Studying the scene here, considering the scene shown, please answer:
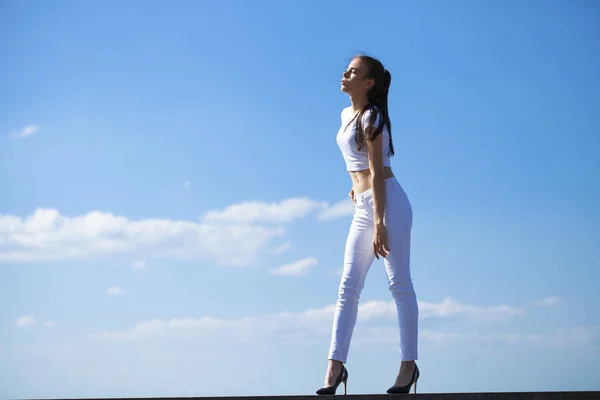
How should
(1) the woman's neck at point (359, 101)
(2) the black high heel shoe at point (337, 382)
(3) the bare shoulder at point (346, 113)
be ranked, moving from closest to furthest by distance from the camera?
(2) the black high heel shoe at point (337, 382), (1) the woman's neck at point (359, 101), (3) the bare shoulder at point (346, 113)

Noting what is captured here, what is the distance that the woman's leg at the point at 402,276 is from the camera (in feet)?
19.6

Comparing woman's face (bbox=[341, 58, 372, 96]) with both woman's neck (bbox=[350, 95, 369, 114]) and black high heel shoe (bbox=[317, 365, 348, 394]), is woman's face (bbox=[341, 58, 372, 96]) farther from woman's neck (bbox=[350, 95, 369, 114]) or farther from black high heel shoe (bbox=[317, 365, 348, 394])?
black high heel shoe (bbox=[317, 365, 348, 394])

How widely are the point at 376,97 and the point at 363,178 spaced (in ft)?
2.22

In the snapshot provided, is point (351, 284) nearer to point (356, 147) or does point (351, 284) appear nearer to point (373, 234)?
point (373, 234)

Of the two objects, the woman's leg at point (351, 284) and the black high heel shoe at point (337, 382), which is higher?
the woman's leg at point (351, 284)

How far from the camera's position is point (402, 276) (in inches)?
236

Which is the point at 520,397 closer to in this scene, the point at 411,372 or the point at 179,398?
the point at 411,372

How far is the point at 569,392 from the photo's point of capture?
532cm

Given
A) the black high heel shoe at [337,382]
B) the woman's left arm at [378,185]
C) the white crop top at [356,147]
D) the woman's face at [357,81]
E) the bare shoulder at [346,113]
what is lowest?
the black high heel shoe at [337,382]

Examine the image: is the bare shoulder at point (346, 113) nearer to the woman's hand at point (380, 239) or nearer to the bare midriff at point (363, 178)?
the bare midriff at point (363, 178)

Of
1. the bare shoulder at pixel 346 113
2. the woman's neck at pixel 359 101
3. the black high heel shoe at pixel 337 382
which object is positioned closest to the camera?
the black high heel shoe at pixel 337 382

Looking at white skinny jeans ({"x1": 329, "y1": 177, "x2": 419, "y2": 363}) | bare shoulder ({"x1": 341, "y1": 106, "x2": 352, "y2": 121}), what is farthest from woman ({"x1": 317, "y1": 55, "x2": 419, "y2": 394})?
bare shoulder ({"x1": 341, "y1": 106, "x2": 352, "y2": 121})

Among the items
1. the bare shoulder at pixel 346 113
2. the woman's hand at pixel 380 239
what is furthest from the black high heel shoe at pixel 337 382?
the bare shoulder at pixel 346 113

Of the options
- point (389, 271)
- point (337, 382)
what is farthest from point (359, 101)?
point (337, 382)
